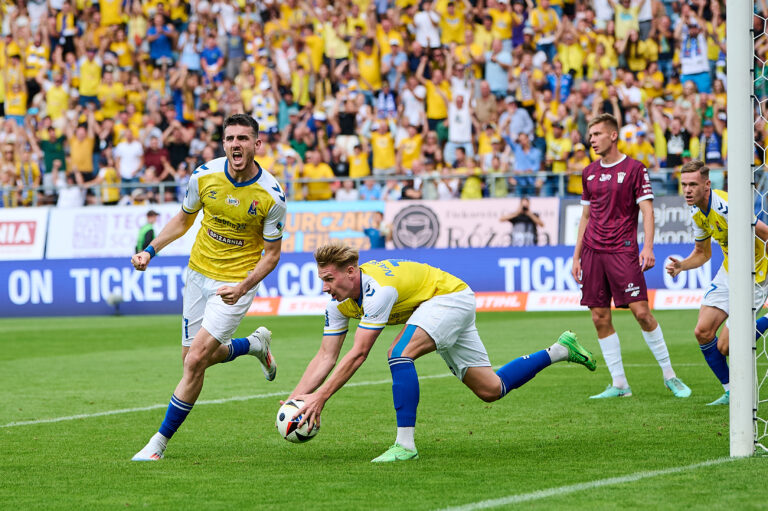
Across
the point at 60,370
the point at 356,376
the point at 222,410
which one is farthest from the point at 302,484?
the point at 60,370

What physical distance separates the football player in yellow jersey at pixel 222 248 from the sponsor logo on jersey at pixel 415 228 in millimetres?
14908

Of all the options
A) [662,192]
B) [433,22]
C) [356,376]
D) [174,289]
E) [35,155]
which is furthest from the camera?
[35,155]

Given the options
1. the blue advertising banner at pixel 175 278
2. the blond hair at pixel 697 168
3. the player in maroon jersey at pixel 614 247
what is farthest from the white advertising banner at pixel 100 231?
the blond hair at pixel 697 168

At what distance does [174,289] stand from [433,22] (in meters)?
8.38

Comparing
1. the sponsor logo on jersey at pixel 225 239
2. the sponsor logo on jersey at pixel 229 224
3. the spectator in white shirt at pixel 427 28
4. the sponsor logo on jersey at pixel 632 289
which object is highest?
the spectator in white shirt at pixel 427 28

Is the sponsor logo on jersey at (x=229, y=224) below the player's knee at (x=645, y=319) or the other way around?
the other way around

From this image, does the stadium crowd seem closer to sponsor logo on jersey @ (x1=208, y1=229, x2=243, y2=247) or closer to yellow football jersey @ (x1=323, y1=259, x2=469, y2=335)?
sponsor logo on jersey @ (x1=208, y1=229, x2=243, y2=247)

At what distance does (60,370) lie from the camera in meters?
13.9

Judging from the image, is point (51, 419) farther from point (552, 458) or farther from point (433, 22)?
point (433, 22)

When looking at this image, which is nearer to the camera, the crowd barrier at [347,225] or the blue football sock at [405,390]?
the blue football sock at [405,390]

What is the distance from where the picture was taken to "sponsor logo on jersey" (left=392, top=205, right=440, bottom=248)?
2309 cm

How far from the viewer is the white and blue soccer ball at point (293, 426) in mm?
6922

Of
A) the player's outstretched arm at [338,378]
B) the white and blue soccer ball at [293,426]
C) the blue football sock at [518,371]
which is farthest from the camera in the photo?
the blue football sock at [518,371]

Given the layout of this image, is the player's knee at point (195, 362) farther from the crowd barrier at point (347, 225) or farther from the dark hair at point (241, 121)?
the crowd barrier at point (347, 225)
